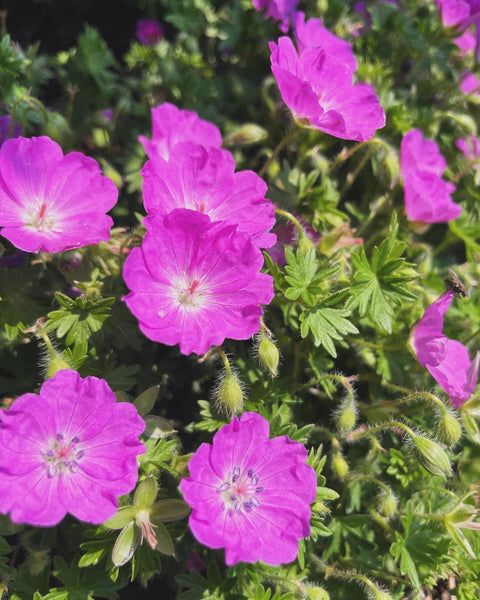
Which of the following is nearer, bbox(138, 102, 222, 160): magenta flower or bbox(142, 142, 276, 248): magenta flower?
bbox(142, 142, 276, 248): magenta flower

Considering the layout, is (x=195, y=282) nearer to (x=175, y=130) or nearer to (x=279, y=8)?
(x=175, y=130)

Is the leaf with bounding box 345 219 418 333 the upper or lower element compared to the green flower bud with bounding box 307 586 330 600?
upper

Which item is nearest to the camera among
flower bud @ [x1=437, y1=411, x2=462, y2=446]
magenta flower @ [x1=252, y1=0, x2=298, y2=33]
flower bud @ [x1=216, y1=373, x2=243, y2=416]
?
flower bud @ [x1=216, y1=373, x2=243, y2=416]

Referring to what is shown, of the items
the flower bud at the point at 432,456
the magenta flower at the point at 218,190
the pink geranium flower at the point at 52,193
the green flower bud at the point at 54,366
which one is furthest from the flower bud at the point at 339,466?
the pink geranium flower at the point at 52,193

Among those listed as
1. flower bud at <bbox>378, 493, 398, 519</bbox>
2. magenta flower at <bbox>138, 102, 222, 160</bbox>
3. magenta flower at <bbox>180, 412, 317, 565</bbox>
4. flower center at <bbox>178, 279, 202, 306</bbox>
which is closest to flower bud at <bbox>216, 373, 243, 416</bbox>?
magenta flower at <bbox>180, 412, 317, 565</bbox>

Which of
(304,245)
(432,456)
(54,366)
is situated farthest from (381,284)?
(54,366)

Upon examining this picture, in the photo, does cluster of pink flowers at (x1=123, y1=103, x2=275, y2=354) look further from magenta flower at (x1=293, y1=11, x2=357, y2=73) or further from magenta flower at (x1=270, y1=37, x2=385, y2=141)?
magenta flower at (x1=293, y1=11, x2=357, y2=73)
